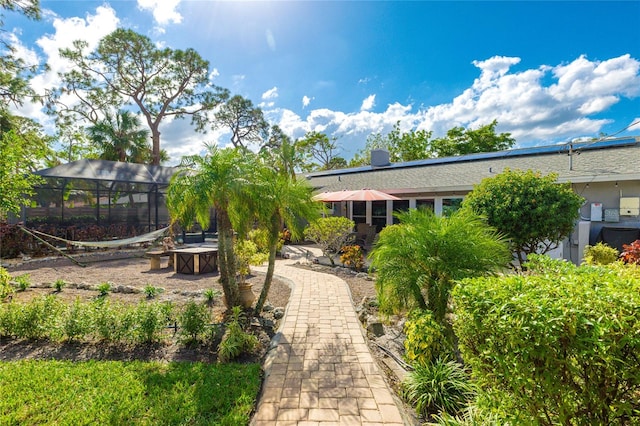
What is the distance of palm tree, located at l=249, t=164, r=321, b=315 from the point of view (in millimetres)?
5324

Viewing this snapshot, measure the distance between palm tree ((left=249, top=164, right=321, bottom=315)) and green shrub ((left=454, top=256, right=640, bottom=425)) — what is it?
3.95m

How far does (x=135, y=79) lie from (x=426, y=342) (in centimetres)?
3044

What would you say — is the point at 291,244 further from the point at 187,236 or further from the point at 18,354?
the point at 18,354

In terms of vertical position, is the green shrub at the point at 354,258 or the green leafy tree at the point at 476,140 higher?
the green leafy tree at the point at 476,140

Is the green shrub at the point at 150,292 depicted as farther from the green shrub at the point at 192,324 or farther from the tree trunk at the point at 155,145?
the tree trunk at the point at 155,145

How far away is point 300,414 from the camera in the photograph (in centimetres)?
302

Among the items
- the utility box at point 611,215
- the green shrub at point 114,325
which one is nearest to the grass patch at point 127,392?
the green shrub at point 114,325

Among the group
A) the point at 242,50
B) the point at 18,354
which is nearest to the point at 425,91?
the point at 242,50

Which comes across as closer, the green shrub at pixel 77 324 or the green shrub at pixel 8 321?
the green shrub at pixel 77 324

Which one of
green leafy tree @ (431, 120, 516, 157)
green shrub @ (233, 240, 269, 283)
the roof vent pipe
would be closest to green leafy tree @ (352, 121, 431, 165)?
green leafy tree @ (431, 120, 516, 157)

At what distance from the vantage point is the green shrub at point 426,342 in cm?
358

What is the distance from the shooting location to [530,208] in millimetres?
6426

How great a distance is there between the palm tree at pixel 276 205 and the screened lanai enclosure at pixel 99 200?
43.8ft

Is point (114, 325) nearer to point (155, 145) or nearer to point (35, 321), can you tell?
point (35, 321)
